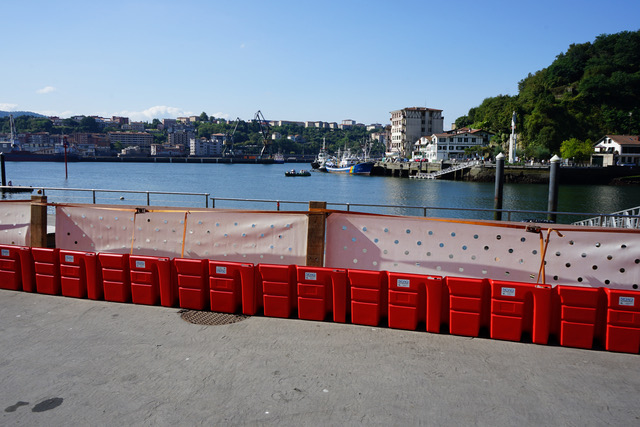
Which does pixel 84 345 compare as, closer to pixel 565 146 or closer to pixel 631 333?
pixel 631 333

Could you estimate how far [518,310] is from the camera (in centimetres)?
739

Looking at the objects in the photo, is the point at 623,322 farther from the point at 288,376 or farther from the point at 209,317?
the point at 209,317

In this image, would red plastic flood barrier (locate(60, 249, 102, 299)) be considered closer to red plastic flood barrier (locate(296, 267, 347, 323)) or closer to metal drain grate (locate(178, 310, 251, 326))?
metal drain grate (locate(178, 310, 251, 326))

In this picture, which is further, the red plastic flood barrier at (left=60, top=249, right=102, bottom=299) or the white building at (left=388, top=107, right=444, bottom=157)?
the white building at (left=388, top=107, right=444, bottom=157)

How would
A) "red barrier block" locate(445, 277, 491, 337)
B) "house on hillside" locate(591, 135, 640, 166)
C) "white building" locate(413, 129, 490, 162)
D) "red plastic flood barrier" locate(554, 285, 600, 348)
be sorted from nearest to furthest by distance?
"red plastic flood barrier" locate(554, 285, 600, 348) → "red barrier block" locate(445, 277, 491, 337) → "house on hillside" locate(591, 135, 640, 166) → "white building" locate(413, 129, 490, 162)

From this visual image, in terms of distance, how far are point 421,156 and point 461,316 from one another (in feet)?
473

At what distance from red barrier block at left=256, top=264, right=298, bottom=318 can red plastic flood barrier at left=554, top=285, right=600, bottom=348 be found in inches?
163

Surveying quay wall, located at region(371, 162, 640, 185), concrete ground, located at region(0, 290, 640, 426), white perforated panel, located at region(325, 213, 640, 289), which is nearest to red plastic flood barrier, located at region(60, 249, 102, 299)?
concrete ground, located at region(0, 290, 640, 426)

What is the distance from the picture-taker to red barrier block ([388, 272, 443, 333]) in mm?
7695

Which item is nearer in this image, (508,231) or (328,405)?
(328,405)

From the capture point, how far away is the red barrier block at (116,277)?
359 inches

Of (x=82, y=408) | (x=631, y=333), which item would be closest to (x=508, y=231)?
(x=631, y=333)

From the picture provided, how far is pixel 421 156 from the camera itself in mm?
147750

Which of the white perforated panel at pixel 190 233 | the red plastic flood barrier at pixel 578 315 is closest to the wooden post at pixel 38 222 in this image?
the white perforated panel at pixel 190 233
